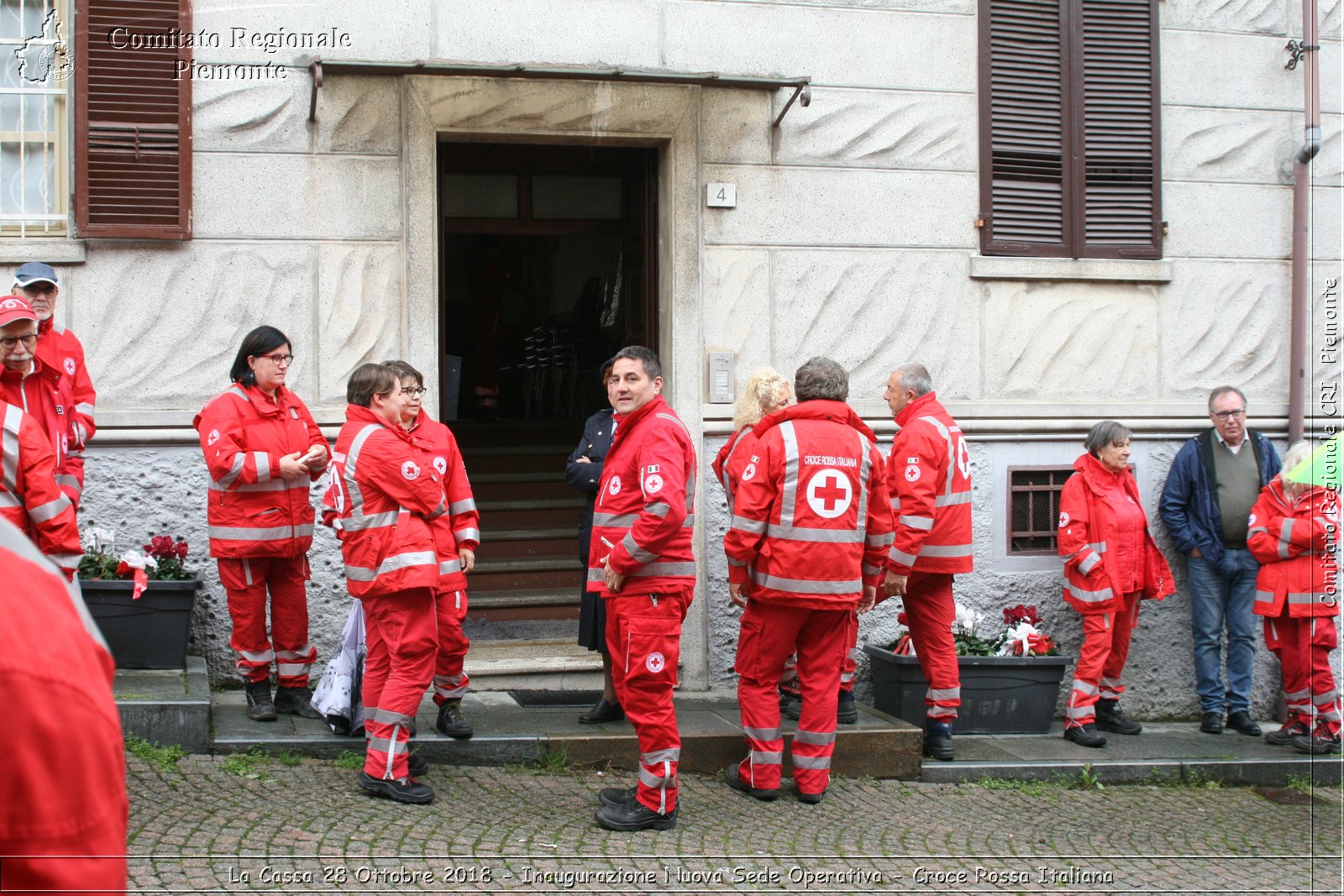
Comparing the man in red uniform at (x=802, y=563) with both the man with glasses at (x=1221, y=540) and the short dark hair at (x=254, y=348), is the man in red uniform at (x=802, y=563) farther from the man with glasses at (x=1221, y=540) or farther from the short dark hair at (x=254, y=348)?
the man with glasses at (x=1221, y=540)

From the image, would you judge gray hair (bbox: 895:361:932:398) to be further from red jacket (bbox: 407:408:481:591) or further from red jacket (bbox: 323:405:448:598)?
red jacket (bbox: 323:405:448:598)


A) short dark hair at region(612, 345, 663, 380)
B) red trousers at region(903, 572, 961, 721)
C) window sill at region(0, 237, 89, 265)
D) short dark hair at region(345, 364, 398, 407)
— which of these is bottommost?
red trousers at region(903, 572, 961, 721)

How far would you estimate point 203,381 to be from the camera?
23.9ft

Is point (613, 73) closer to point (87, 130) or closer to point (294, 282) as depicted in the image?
point (294, 282)

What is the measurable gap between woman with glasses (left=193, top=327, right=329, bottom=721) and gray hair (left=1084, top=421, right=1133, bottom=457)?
14.3ft

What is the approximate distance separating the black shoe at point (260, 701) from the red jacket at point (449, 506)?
115 centimetres

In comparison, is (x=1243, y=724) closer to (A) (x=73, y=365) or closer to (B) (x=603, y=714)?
(B) (x=603, y=714)

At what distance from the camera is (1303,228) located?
28.6ft

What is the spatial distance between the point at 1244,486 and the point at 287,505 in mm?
5699

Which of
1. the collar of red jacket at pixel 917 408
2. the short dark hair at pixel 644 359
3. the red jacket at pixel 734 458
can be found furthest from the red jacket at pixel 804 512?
the collar of red jacket at pixel 917 408

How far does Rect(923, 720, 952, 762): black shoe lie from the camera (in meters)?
6.82

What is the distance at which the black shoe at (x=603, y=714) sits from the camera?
6.69m

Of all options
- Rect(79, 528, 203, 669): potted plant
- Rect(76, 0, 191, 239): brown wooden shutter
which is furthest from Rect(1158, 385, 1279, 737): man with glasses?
Rect(76, 0, 191, 239): brown wooden shutter

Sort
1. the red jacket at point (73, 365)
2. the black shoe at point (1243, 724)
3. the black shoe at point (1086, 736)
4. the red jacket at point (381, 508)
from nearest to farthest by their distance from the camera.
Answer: the red jacket at point (381, 508) < the red jacket at point (73, 365) < the black shoe at point (1086, 736) < the black shoe at point (1243, 724)
